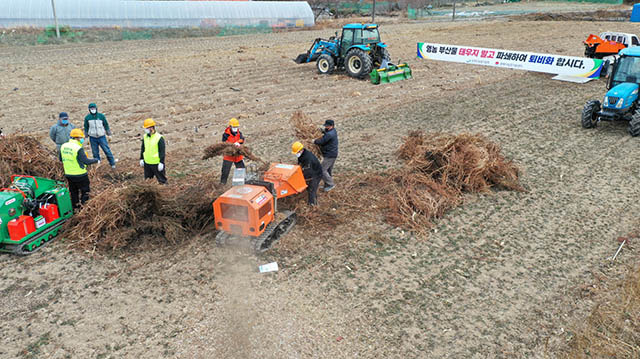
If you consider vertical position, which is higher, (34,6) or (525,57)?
(34,6)

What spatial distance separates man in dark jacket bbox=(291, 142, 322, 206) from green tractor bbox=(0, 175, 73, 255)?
13.1ft

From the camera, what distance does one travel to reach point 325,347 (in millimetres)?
5457

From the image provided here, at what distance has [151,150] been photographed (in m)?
8.62

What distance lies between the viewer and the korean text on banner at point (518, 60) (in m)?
19.8

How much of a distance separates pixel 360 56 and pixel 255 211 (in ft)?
45.3

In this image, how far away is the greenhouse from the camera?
108ft

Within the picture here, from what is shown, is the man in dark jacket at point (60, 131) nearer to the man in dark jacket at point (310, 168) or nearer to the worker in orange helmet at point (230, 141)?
the worker in orange helmet at point (230, 141)

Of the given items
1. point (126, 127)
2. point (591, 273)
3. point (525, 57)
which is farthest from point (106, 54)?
point (591, 273)

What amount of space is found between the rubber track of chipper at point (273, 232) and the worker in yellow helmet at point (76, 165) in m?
3.25

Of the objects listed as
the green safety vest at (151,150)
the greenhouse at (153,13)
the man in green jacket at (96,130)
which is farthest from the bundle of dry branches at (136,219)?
the greenhouse at (153,13)

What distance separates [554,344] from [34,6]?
38564 mm

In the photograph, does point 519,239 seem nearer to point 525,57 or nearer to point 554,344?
point 554,344

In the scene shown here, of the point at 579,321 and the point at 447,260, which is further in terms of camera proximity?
the point at 447,260

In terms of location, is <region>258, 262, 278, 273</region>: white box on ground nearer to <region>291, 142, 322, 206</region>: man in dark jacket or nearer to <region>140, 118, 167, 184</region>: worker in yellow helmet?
<region>291, 142, 322, 206</region>: man in dark jacket
